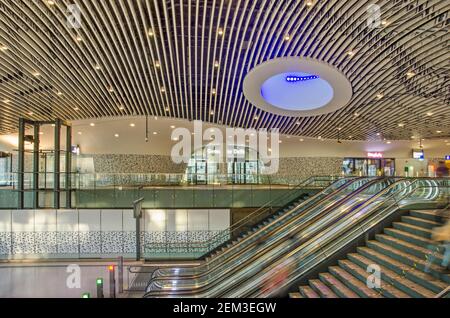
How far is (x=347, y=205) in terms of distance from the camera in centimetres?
775

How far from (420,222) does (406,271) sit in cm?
181

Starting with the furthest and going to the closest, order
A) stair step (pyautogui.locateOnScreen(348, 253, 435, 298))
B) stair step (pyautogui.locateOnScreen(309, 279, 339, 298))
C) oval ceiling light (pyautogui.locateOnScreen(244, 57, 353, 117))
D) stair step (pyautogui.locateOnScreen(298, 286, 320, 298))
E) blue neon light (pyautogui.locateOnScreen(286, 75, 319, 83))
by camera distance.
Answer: blue neon light (pyautogui.locateOnScreen(286, 75, 319, 83)) → oval ceiling light (pyautogui.locateOnScreen(244, 57, 353, 117)) → stair step (pyautogui.locateOnScreen(298, 286, 320, 298)) → stair step (pyautogui.locateOnScreen(309, 279, 339, 298)) → stair step (pyautogui.locateOnScreen(348, 253, 435, 298))

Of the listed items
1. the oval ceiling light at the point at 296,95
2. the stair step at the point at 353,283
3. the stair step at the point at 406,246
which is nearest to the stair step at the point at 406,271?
the stair step at the point at 406,246

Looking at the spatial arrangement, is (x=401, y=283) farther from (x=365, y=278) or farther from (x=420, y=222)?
(x=420, y=222)

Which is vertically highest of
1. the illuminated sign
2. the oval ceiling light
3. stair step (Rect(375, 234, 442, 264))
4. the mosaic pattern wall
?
the oval ceiling light

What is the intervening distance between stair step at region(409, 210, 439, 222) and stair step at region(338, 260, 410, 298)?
5.24 ft

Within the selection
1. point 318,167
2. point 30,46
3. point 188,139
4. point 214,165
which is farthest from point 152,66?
point 318,167

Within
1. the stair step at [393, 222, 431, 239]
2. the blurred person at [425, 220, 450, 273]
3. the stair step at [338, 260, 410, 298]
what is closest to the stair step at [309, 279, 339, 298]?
the stair step at [338, 260, 410, 298]

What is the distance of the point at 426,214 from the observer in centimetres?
615

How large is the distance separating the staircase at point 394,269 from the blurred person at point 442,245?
0.06 meters

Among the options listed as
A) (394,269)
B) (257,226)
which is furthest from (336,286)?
(257,226)

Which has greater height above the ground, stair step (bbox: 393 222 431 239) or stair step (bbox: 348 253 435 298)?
stair step (bbox: 393 222 431 239)

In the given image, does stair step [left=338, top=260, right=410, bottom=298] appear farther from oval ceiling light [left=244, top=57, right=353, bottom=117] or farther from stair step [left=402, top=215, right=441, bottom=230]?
oval ceiling light [left=244, top=57, right=353, bottom=117]

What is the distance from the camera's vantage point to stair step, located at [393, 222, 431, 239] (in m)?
5.43
